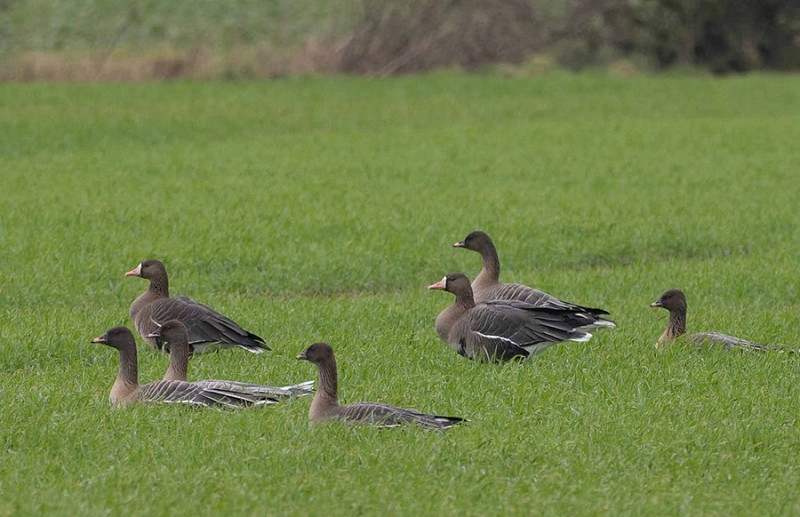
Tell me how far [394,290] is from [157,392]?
5.82 m

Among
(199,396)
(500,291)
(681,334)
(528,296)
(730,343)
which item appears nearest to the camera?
(199,396)

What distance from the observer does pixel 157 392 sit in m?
8.75

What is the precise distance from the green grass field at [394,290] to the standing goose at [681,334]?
16 centimetres

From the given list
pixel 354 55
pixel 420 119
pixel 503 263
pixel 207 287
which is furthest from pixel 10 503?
pixel 354 55

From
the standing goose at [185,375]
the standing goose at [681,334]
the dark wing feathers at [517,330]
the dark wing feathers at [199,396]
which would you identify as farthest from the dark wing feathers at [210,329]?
the standing goose at [681,334]

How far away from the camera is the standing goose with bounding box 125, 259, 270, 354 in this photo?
10.2 m

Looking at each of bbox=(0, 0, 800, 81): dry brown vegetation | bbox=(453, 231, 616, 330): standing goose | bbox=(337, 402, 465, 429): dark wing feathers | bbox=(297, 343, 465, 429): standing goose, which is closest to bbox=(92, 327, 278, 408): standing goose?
bbox=(297, 343, 465, 429): standing goose

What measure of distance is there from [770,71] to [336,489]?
1718 inches

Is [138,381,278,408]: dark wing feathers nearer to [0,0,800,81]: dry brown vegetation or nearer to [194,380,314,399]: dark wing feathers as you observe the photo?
[194,380,314,399]: dark wing feathers

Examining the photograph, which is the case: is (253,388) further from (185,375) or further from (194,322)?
(194,322)

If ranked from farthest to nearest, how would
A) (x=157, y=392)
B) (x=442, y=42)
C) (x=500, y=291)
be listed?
(x=442, y=42) → (x=500, y=291) → (x=157, y=392)

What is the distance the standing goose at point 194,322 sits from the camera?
33.6ft

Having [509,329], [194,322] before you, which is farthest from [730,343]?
[194,322]

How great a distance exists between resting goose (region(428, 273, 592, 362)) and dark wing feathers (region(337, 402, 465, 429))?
2075 millimetres
